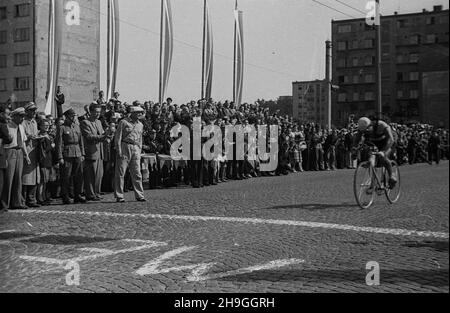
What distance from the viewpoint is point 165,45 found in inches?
169

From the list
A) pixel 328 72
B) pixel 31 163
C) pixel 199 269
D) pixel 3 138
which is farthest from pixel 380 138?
pixel 31 163

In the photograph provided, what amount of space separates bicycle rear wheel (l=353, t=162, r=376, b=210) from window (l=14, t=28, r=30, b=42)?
3.75m

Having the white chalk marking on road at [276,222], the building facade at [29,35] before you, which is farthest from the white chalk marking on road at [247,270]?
the building facade at [29,35]

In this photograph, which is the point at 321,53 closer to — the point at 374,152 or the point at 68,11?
the point at 374,152

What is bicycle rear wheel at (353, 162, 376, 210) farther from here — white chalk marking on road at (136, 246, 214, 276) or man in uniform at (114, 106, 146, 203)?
man in uniform at (114, 106, 146, 203)

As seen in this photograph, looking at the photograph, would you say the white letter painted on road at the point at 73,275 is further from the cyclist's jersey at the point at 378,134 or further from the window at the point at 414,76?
the window at the point at 414,76

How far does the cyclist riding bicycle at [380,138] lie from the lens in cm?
295

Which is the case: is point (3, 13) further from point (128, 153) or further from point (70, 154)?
point (70, 154)

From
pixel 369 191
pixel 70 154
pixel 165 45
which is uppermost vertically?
pixel 165 45

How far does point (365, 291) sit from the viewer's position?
2.95 metres

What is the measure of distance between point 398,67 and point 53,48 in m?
6.41

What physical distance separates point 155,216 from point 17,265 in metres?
2.74

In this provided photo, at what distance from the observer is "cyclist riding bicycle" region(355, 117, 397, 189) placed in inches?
116
